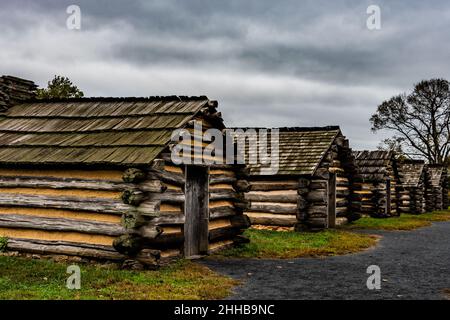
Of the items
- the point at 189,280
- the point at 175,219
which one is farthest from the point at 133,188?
the point at 189,280

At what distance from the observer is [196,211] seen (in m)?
13.2

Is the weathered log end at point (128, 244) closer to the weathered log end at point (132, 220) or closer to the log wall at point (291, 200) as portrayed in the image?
the weathered log end at point (132, 220)

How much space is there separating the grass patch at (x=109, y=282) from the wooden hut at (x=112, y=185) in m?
0.62

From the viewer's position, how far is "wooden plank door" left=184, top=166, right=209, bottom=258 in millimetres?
12758

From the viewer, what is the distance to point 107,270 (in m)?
10.4

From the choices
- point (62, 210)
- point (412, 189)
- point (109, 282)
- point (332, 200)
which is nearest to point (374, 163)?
point (332, 200)

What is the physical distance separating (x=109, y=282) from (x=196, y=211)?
432 cm

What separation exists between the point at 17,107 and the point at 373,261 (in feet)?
37.4

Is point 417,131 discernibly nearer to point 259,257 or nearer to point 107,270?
point 259,257

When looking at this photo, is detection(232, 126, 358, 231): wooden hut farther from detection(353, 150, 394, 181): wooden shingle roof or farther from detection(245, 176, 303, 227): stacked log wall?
detection(353, 150, 394, 181): wooden shingle roof

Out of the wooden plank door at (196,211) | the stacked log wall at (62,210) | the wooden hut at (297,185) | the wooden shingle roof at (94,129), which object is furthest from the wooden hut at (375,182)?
the stacked log wall at (62,210)

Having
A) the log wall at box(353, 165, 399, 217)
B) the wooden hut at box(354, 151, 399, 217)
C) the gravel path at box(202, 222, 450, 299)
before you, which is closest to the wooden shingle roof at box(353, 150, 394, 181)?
the wooden hut at box(354, 151, 399, 217)

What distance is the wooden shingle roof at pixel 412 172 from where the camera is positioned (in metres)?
35.4

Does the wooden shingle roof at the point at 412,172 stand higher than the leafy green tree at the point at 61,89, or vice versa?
the leafy green tree at the point at 61,89
